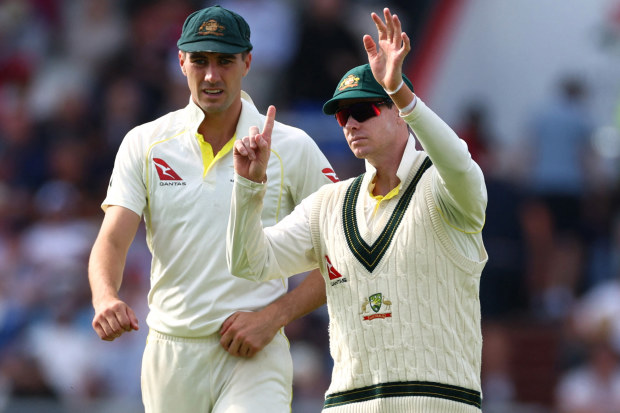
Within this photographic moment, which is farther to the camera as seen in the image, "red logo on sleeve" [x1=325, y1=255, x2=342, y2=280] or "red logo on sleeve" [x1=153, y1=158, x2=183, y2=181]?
"red logo on sleeve" [x1=153, y1=158, x2=183, y2=181]

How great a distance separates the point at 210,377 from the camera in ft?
18.8

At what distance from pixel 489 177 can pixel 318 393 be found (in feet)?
9.19

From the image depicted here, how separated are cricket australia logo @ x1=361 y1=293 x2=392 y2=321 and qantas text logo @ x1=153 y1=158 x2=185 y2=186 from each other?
1221 mm

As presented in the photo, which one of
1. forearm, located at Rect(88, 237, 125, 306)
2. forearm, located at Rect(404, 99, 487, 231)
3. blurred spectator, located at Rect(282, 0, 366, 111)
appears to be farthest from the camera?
blurred spectator, located at Rect(282, 0, 366, 111)

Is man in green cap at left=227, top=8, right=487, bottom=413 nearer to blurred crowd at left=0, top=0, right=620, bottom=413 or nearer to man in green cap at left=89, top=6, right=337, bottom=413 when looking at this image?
man in green cap at left=89, top=6, right=337, bottom=413

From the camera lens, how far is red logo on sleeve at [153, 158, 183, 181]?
19.2 ft

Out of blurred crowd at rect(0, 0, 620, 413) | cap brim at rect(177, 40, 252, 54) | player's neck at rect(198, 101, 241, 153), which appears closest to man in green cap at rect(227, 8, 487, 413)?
cap brim at rect(177, 40, 252, 54)

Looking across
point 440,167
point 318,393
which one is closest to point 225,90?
point 440,167

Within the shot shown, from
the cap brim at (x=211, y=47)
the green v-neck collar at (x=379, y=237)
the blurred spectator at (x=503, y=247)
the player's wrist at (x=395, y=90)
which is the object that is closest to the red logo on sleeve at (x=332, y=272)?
the green v-neck collar at (x=379, y=237)

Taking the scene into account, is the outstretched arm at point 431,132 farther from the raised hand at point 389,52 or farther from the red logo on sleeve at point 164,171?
the red logo on sleeve at point 164,171

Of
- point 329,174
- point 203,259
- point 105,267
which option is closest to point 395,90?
point 329,174

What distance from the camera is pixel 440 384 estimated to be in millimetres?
4930

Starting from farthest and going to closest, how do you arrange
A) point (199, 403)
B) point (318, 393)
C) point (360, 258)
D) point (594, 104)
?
1. point (594, 104)
2. point (318, 393)
3. point (199, 403)
4. point (360, 258)

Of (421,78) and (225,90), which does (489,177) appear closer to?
(421,78)
